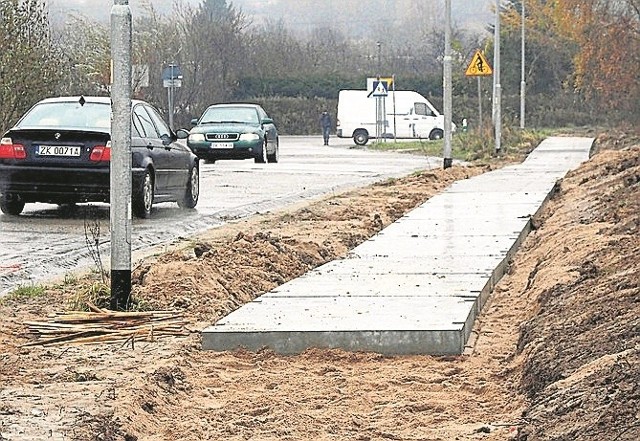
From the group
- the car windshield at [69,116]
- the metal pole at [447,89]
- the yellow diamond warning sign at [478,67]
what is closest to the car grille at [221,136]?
the yellow diamond warning sign at [478,67]

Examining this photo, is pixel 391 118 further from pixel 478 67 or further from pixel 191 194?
pixel 191 194

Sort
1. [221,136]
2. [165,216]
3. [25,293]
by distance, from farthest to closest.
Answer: [221,136] < [165,216] < [25,293]

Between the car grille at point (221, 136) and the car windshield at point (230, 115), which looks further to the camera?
the car windshield at point (230, 115)

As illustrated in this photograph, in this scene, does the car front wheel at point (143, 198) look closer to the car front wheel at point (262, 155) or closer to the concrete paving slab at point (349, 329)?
the concrete paving slab at point (349, 329)

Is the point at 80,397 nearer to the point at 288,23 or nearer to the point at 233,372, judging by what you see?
the point at 233,372

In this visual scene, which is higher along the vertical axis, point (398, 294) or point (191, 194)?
point (191, 194)

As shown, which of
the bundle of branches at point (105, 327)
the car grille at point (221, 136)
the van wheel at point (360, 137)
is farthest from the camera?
the van wheel at point (360, 137)

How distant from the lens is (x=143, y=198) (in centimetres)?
1728

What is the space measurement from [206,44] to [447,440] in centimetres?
6559

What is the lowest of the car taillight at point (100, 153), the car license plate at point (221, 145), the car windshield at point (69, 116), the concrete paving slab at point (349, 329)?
the concrete paving slab at point (349, 329)

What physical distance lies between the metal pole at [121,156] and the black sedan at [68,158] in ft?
23.6

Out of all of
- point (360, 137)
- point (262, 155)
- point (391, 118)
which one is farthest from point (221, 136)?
point (391, 118)

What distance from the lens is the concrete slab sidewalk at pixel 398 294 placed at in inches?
302

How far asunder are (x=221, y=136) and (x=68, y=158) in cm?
1720
